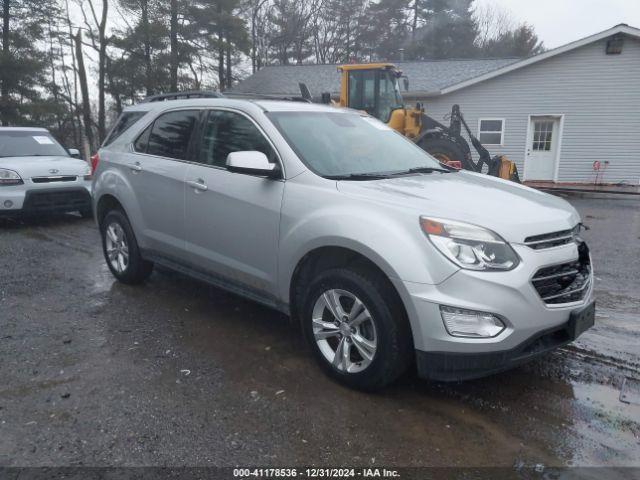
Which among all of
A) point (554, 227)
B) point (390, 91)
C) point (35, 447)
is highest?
point (390, 91)

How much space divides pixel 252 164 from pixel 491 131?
53.8 ft

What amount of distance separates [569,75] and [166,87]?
17.8 meters

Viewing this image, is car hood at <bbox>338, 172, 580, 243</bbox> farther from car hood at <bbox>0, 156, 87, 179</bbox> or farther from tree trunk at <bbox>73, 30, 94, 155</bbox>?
tree trunk at <bbox>73, 30, 94, 155</bbox>

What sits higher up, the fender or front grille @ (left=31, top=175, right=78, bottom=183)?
the fender

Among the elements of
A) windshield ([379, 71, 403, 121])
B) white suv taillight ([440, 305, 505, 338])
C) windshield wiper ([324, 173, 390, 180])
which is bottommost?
white suv taillight ([440, 305, 505, 338])

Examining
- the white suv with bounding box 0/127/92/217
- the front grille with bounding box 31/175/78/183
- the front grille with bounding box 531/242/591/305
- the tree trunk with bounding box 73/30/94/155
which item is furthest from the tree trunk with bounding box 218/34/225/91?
the front grille with bounding box 531/242/591/305

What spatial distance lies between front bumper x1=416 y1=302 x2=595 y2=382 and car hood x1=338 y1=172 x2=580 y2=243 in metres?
0.58

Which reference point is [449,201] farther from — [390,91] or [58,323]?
Result: [390,91]

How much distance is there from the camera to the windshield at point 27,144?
361 inches

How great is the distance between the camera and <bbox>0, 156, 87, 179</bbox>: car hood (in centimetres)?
838

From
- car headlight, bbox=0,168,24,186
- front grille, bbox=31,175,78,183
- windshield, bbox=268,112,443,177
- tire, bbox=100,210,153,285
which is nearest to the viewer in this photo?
windshield, bbox=268,112,443,177

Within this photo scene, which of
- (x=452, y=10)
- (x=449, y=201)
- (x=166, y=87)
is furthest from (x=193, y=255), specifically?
(x=452, y=10)

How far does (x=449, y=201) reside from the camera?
3137 millimetres

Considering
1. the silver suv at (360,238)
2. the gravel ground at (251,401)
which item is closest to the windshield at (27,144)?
the gravel ground at (251,401)
